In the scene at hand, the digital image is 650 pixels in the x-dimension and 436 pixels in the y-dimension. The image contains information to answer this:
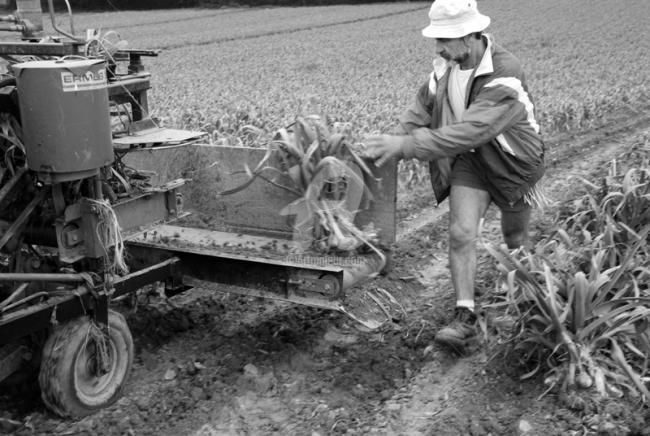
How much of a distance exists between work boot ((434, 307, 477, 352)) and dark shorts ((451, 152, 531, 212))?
656 millimetres

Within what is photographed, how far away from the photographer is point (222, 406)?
158 inches

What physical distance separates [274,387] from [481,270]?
6.98 feet

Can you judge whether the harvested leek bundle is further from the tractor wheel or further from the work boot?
the tractor wheel

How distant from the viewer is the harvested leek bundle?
461 cm

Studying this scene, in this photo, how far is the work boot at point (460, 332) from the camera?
14.3ft

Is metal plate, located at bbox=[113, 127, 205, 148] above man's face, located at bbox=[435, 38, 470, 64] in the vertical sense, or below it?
below

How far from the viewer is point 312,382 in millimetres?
4281

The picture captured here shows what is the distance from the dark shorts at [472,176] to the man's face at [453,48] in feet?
1.77

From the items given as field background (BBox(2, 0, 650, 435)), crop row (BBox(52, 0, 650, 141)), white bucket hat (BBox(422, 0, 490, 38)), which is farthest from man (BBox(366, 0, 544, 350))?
crop row (BBox(52, 0, 650, 141))

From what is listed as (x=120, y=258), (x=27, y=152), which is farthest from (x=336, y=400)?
(x=27, y=152)

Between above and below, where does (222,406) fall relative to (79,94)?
below

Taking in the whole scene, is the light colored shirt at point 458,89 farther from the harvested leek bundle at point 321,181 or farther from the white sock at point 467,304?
the white sock at point 467,304

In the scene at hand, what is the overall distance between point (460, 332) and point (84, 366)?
6.22 feet

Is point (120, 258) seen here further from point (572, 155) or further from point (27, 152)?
point (572, 155)
